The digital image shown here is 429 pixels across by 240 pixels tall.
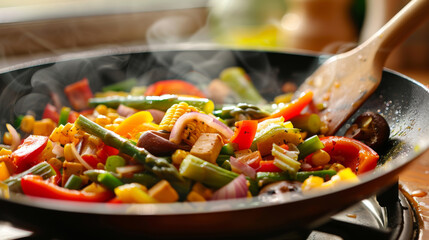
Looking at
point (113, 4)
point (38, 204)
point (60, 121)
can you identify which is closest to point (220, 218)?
point (38, 204)

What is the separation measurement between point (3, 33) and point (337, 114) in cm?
293

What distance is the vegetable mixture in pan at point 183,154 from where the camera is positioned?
3.91 ft

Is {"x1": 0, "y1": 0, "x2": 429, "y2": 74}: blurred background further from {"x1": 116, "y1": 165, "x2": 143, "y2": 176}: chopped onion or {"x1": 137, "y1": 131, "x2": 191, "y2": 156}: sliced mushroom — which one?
{"x1": 116, "y1": 165, "x2": 143, "y2": 176}: chopped onion

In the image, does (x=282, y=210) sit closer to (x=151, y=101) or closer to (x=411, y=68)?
(x=151, y=101)

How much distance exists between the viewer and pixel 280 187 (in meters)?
1.23

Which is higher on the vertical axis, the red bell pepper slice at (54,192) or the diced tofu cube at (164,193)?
the diced tofu cube at (164,193)

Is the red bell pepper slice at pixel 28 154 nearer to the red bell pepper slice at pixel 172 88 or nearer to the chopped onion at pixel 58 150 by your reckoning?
the chopped onion at pixel 58 150

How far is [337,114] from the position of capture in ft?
5.66

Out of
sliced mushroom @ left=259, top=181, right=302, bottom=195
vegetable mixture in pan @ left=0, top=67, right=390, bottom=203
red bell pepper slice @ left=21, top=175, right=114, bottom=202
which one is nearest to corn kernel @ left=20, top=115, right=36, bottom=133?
vegetable mixture in pan @ left=0, top=67, right=390, bottom=203

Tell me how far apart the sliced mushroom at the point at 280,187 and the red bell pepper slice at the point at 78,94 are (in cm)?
122

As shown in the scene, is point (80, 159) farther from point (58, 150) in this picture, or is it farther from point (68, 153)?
point (58, 150)

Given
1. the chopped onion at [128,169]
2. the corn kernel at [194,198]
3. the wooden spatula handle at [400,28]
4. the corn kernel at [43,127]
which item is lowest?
the corn kernel at [43,127]

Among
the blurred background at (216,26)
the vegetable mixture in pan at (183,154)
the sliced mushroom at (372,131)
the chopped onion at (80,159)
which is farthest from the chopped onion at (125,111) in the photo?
the blurred background at (216,26)

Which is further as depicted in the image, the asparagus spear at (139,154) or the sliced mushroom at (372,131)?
the sliced mushroom at (372,131)
